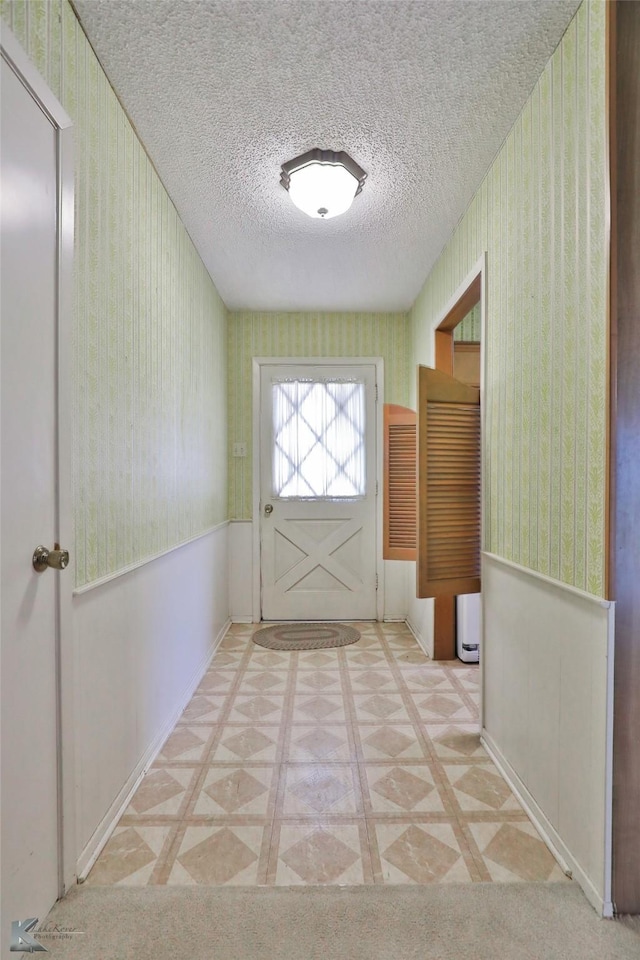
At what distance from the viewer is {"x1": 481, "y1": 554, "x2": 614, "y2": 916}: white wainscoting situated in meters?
1.36

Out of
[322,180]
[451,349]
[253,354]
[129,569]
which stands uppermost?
[322,180]

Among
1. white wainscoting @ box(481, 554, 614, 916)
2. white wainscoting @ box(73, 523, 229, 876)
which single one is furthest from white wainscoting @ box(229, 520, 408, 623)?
white wainscoting @ box(481, 554, 614, 916)

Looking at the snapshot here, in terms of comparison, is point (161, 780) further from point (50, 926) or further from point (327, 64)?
point (327, 64)

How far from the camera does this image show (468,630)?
10.7 ft

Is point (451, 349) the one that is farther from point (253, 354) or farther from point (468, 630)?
point (468, 630)

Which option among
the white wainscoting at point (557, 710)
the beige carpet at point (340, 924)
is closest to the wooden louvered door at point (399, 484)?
the white wainscoting at point (557, 710)

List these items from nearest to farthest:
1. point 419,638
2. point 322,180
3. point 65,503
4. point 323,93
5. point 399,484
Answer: point 65,503
point 323,93
point 322,180
point 399,484
point 419,638

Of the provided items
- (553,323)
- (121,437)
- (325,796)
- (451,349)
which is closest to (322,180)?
(553,323)

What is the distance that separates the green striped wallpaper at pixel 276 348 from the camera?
4.21 metres

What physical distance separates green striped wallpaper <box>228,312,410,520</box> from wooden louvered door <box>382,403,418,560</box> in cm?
111

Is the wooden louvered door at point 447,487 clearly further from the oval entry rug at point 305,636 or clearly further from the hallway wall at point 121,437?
the oval entry rug at point 305,636

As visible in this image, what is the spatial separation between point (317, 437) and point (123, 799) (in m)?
2.87

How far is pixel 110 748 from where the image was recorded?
173cm

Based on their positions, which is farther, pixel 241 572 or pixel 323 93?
pixel 241 572
